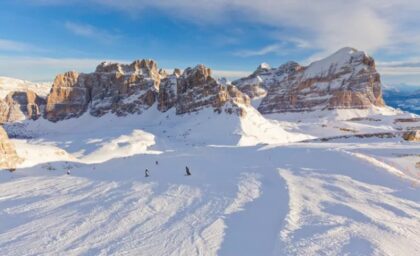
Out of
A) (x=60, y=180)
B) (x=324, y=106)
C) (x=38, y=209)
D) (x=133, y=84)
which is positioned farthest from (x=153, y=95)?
(x=38, y=209)

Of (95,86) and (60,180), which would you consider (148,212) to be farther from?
(95,86)

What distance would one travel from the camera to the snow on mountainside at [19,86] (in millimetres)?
164000

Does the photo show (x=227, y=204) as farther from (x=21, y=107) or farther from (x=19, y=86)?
(x=19, y=86)

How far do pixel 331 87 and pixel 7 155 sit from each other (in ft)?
343

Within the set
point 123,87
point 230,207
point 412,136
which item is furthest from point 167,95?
point 230,207

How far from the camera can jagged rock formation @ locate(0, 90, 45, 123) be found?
131 metres

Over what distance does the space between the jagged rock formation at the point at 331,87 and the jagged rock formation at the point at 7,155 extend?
96.1 meters

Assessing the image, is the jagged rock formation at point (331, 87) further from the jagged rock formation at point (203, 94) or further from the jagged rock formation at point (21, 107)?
the jagged rock formation at point (21, 107)

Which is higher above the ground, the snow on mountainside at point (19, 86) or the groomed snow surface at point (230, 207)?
the snow on mountainside at point (19, 86)

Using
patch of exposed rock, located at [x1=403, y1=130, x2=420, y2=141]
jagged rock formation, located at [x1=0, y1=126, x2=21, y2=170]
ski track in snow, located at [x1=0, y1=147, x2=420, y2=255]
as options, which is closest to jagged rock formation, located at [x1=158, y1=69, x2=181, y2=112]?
jagged rock formation, located at [x1=0, y1=126, x2=21, y2=170]

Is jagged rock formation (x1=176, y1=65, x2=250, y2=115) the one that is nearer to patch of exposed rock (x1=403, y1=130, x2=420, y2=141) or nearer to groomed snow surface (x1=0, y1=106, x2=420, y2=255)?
patch of exposed rock (x1=403, y1=130, x2=420, y2=141)

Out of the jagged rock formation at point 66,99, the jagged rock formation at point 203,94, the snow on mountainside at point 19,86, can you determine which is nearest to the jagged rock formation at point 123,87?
the jagged rock formation at point 66,99

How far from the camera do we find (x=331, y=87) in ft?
399

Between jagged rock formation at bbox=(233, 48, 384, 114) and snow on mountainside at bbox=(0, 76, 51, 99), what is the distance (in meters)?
100
